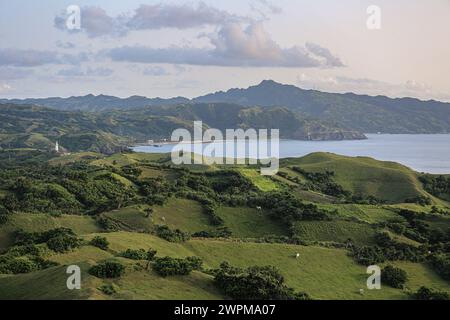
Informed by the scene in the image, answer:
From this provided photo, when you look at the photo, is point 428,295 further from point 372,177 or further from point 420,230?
point 372,177

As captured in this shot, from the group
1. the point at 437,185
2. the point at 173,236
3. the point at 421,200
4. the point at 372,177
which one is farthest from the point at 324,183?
the point at 173,236

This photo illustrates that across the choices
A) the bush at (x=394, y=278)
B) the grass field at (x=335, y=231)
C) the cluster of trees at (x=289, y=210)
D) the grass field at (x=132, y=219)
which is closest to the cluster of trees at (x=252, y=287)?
the bush at (x=394, y=278)

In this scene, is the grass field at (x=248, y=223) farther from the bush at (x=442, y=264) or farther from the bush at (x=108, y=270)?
the bush at (x=108, y=270)

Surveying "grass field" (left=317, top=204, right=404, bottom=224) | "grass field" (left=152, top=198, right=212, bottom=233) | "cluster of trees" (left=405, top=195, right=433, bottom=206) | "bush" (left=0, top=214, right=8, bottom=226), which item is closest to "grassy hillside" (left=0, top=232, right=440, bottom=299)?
"bush" (left=0, top=214, right=8, bottom=226)

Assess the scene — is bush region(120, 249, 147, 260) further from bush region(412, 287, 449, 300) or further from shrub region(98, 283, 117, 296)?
bush region(412, 287, 449, 300)

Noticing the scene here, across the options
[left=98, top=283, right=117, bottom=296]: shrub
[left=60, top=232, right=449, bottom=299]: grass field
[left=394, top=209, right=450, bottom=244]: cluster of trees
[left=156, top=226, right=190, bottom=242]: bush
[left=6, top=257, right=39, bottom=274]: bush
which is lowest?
[left=394, top=209, right=450, bottom=244]: cluster of trees

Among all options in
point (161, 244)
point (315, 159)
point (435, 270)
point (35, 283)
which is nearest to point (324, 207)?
point (435, 270)
